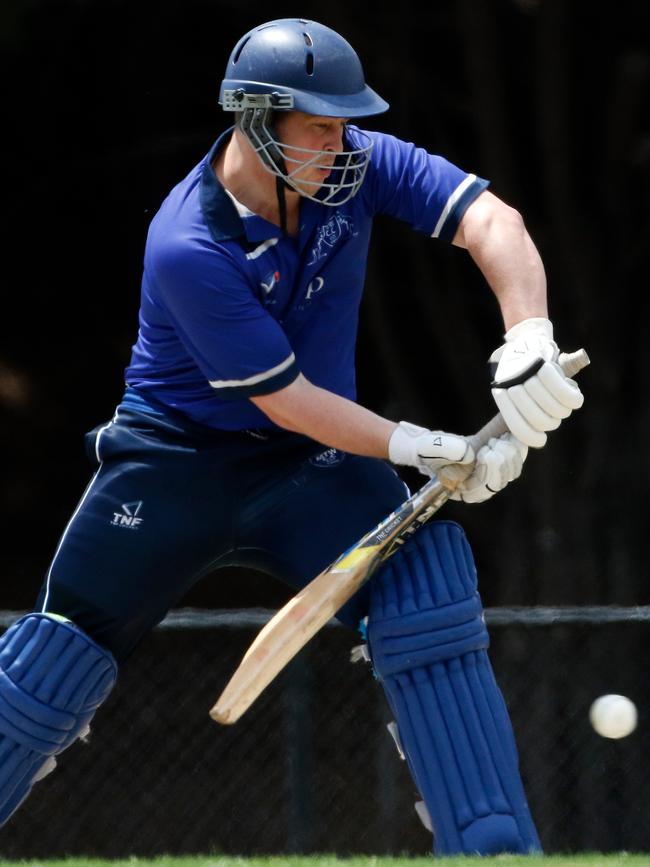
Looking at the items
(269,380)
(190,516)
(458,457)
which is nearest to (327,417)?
(269,380)

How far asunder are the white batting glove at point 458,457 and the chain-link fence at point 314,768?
1.96 metres

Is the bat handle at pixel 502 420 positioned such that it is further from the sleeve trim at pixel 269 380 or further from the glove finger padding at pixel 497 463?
the sleeve trim at pixel 269 380

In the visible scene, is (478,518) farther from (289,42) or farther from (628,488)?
(289,42)

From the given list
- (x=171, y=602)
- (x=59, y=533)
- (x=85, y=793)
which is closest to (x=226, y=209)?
(x=171, y=602)

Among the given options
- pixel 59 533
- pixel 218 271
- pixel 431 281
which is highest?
pixel 218 271

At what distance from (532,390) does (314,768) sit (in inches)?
96.2

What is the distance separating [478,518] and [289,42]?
3544mm

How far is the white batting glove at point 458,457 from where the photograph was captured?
3383 millimetres

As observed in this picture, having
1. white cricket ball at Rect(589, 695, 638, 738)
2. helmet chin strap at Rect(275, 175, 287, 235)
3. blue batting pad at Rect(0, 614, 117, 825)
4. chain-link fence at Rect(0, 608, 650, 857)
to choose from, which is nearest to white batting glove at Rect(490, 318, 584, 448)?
helmet chin strap at Rect(275, 175, 287, 235)

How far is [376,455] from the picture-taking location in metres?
3.51

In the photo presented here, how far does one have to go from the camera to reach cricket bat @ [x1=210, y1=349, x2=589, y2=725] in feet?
11.3

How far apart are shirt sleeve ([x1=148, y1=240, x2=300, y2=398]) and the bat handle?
0.38 metres

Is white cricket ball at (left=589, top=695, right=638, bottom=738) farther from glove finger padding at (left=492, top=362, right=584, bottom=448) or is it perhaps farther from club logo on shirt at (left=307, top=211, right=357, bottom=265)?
club logo on shirt at (left=307, top=211, right=357, bottom=265)

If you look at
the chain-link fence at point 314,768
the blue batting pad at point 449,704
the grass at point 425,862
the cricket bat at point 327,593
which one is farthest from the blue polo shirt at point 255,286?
the chain-link fence at point 314,768
